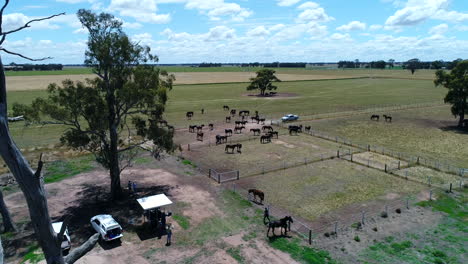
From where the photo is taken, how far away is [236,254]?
1691cm

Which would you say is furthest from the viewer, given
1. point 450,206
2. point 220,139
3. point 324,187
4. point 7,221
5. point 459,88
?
point 459,88

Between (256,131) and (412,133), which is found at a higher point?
(256,131)

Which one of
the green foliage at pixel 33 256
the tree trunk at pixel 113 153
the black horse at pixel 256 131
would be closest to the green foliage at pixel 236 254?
the green foliage at pixel 33 256

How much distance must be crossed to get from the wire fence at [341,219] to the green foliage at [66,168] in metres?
16.3

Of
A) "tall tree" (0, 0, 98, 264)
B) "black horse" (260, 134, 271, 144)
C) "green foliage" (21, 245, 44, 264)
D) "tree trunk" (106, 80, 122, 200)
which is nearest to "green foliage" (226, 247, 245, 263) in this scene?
"green foliage" (21, 245, 44, 264)

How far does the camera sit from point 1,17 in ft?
15.5

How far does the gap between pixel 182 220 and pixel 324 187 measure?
11775 mm

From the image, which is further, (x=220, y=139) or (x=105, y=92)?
(x=220, y=139)

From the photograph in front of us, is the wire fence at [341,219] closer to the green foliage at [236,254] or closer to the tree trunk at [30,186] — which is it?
the green foliage at [236,254]

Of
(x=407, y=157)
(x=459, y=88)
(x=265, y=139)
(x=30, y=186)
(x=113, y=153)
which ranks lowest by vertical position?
(x=407, y=157)

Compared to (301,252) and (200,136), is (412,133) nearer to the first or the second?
(200,136)

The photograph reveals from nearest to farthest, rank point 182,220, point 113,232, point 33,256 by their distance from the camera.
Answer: point 33,256 < point 113,232 < point 182,220

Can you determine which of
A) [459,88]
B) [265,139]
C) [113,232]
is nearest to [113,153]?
[113,232]

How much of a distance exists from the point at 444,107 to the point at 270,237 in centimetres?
6743
